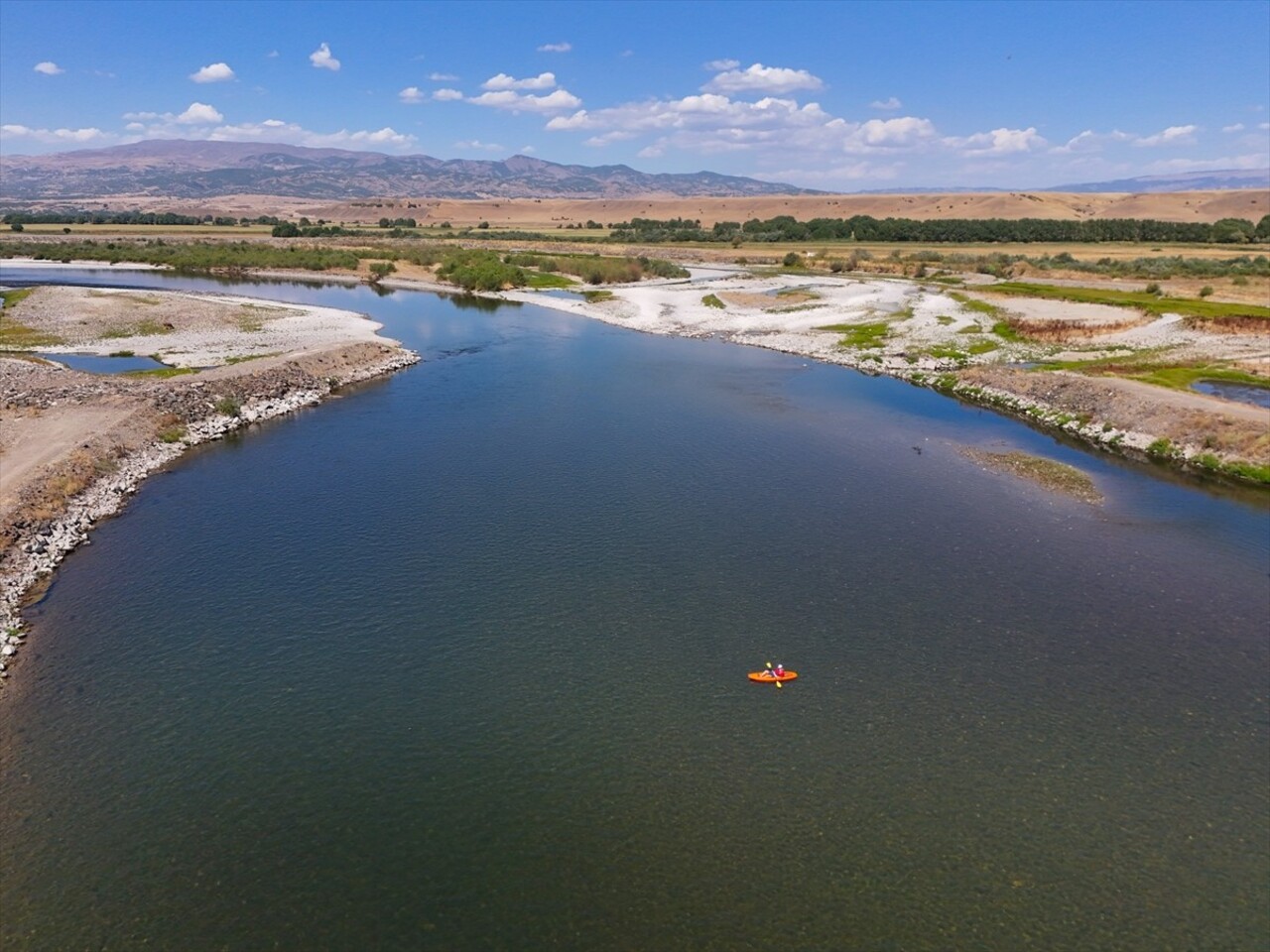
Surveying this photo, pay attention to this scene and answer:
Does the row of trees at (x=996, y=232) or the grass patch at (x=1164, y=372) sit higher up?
the row of trees at (x=996, y=232)

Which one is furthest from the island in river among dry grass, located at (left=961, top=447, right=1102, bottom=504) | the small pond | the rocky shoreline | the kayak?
the kayak

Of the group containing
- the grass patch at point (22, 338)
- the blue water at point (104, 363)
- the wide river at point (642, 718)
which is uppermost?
the grass patch at point (22, 338)

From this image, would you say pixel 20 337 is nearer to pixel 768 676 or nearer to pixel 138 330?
pixel 138 330

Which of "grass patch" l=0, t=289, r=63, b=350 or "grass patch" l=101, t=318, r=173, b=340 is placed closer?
"grass patch" l=0, t=289, r=63, b=350

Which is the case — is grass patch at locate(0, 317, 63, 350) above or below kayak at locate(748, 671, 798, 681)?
above

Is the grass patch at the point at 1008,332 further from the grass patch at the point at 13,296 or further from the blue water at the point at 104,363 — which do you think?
the grass patch at the point at 13,296

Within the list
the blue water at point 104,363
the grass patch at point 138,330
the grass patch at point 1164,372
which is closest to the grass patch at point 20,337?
the grass patch at point 138,330

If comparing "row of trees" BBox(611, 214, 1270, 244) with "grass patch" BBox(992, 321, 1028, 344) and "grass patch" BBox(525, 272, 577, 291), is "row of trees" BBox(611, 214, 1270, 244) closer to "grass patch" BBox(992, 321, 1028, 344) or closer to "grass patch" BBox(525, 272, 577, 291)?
"grass patch" BBox(525, 272, 577, 291)
